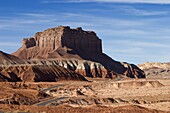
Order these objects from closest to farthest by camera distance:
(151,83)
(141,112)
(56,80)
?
(141,112) < (151,83) < (56,80)

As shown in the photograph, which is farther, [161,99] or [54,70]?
[54,70]

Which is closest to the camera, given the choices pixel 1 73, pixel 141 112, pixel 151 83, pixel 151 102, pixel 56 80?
pixel 141 112

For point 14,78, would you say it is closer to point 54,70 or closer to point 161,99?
point 54,70

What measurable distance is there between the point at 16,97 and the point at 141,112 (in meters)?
35.4

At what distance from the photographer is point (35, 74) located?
165 m

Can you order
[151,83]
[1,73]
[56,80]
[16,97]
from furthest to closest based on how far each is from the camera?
[56,80], [1,73], [151,83], [16,97]

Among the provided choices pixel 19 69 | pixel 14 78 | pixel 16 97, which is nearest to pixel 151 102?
pixel 16 97

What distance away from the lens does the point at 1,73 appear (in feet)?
523

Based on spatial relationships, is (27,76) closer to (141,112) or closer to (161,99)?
(161,99)

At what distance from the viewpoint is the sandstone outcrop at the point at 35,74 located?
16175 centimetres

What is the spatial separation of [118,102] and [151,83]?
4452 centimetres

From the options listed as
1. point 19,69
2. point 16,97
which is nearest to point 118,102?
point 16,97

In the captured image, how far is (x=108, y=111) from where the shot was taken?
49.3 metres

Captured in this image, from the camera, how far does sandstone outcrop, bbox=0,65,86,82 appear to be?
16175 cm
